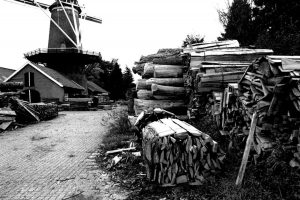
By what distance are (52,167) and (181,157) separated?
3.76 metres

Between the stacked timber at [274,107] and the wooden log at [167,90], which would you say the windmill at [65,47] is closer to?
the wooden log at [167,90]

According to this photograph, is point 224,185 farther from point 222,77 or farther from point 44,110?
point 44,110

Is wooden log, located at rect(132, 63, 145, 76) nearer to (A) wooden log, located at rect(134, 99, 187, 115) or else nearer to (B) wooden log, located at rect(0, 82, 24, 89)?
(A) wooden log, located at rect(134, 99, 187, 115)

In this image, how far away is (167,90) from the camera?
30.3ft

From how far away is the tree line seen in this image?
61.1ft

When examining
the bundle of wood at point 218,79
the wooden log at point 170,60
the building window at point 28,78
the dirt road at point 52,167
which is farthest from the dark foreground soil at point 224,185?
the building window at point 28,78

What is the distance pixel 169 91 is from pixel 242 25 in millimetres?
19063

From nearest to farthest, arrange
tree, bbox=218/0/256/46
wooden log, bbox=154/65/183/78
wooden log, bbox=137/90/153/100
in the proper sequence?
wooden log, bbox=154/65/183/78 → wooden log, bbox=137/90/153/100 → tree, bbox=218/0/256/46

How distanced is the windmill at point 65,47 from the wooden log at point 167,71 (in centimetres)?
2370

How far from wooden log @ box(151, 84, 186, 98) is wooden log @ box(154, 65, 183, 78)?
0.53 metres

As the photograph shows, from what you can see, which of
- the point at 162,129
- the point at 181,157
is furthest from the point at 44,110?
the point at 181,157

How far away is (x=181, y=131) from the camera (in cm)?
472

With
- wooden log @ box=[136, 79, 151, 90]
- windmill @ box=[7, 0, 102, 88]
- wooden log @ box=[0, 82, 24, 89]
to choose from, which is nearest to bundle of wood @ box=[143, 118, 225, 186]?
wooden log @ box=[136, 79, 151, 90]

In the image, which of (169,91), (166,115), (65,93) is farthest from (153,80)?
(65,93)
